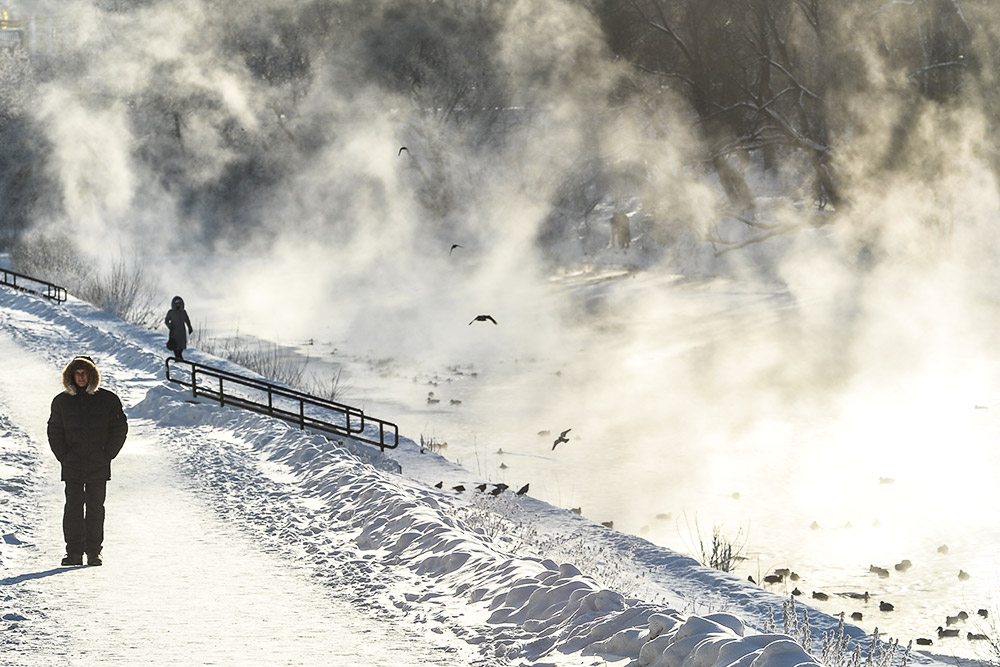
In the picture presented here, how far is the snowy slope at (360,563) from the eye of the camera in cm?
663

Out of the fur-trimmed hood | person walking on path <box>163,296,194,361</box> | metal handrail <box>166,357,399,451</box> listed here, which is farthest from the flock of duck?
person walking on path <box>163,296,194,361</box>

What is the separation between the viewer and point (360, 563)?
27.5 ft

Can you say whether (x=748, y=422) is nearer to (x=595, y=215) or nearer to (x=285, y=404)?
(x=285, y=404)

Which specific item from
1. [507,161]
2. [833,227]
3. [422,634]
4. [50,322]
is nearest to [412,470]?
[422,634]

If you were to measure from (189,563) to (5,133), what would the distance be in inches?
2150

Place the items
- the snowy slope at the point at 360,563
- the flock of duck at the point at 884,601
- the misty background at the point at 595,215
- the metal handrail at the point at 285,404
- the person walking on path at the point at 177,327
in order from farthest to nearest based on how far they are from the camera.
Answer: the misty background at the point at 595,215 → the person walking on path at the point at 177,327 → the metal handrail at the point at 285,404 → the flock of duck at the point at 884,601 → the snowy slope at the point at 360,563

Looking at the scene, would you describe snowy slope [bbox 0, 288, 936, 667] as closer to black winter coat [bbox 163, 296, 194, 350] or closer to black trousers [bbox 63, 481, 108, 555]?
black trousers [bbox 63, 481, 108, 555]

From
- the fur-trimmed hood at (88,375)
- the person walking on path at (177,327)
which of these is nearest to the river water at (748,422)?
the person walking on path at (177,327)

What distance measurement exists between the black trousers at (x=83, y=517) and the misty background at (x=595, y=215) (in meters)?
6.61

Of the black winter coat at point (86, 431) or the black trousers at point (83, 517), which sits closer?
the black winter coat at point (86, 431)

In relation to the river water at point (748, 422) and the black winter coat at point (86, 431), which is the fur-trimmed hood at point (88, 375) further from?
the river water at point (748, 422)

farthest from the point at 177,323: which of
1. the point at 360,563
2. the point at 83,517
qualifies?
the point at 360,563

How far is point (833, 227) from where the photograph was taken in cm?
3447

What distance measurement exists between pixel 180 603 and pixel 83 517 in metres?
1.23
